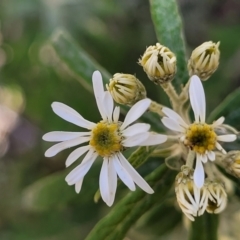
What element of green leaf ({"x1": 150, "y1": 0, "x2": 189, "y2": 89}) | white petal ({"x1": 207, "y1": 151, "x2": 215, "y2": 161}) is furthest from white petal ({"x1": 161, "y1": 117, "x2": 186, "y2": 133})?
green leaf ({"x1": 150, "y1": 0, "x2": 189, "y2": 89})

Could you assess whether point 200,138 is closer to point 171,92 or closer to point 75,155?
point 171,92

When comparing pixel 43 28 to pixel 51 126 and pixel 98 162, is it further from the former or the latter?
pixel 98 162

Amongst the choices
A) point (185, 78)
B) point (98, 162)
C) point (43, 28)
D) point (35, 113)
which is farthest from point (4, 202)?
point (185, 78)

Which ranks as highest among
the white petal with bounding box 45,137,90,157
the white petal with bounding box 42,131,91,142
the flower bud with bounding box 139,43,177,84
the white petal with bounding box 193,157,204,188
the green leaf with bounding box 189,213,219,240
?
the flower bud with bounding box 139,43,177,84

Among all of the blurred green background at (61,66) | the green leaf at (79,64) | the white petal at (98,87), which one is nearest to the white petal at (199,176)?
the white petal at (98,87)

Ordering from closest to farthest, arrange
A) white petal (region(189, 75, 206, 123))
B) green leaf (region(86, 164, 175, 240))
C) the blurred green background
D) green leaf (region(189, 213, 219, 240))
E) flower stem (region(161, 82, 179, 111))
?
white petal (region(189, 75, 206, 123)) < flower stem (region(161, 82, 179, 111)) < green leaf (region(86, 164, 175, 240)) < green leaf (region(189, 213, 219, 240)) < the blurred green background

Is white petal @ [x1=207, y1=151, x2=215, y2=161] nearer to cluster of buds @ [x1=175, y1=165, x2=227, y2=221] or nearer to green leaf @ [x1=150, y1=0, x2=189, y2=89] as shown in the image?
cluster of buds @ [x1=175, y1=165, x2=227, y2=221]
